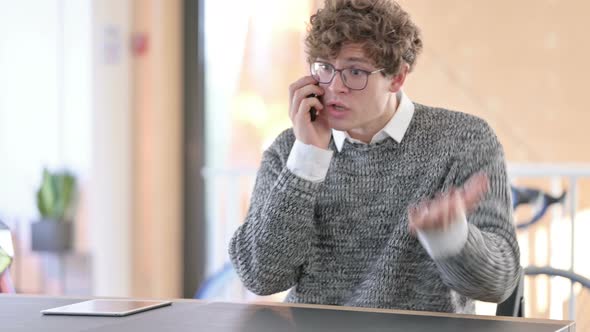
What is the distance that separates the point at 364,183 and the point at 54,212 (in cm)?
282

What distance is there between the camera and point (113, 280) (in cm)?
441

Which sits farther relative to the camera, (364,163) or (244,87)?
(244,87)

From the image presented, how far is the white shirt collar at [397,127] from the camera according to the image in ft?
5.90

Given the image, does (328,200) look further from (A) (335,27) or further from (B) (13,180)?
(B) (13,180)

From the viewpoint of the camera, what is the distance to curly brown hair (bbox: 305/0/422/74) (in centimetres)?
175

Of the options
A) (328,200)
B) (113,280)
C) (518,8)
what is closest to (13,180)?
(113,280)

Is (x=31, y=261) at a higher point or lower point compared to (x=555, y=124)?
lower

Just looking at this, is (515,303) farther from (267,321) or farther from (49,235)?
(49,235)

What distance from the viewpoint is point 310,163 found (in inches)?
68.6

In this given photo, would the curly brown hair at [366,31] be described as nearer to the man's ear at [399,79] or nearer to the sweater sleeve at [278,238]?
the man's ear at [399,79]

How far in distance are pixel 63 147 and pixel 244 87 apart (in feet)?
3.07

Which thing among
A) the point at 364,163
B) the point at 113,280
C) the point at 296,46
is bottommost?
the point at 113,280

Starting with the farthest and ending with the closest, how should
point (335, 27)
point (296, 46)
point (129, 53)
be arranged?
point (129, 53), point (296, 46), point (335, 27)

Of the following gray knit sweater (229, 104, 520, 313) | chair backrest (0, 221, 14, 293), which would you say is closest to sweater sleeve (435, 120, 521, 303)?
gray knit sweater (229, 104, 520, 313)
